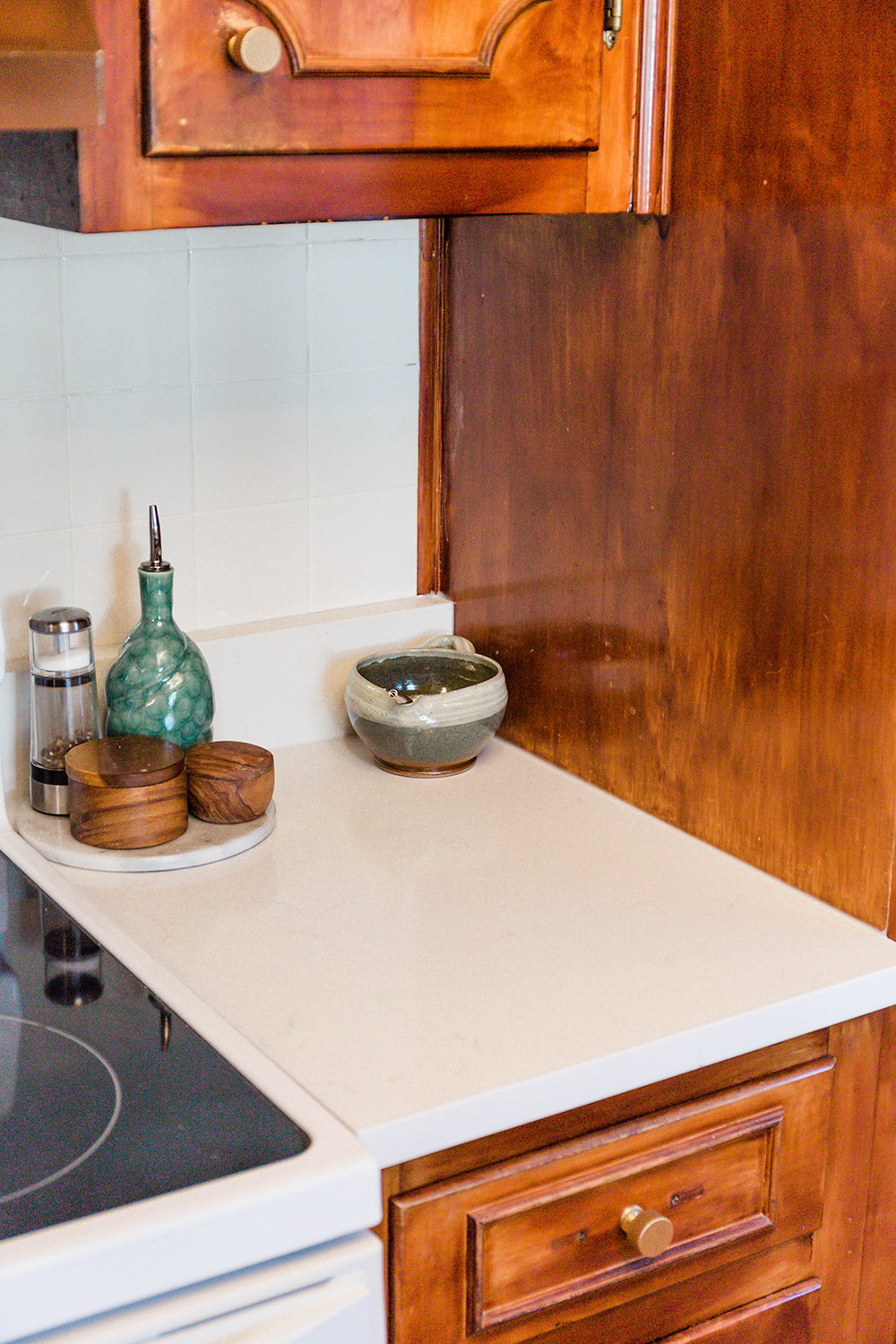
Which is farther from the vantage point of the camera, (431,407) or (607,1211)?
(431,407)

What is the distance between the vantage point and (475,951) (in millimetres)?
1208

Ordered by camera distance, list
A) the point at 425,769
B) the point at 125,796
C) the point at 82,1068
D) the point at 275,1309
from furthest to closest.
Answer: the point at 425,769 < the point at 125,796 < the point at 82,1068 < the point at 275,1309

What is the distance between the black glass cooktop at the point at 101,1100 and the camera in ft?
3.04

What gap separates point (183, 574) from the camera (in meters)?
1.55

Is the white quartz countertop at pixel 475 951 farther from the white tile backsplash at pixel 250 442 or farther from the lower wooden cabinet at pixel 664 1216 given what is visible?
the white tile backsplash at pixel 250 442

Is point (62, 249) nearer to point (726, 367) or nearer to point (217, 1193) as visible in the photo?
point (726, 367)

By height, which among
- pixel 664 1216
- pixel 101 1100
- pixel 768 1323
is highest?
pixel 101 1100

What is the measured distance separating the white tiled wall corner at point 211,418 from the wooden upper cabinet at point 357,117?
0.24 m

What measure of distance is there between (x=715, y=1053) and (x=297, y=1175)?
0.34m

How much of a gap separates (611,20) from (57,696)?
75 centimetres

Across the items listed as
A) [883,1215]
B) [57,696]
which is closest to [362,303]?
[57,696]

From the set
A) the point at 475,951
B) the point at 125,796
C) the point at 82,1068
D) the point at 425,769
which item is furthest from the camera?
the point at 425,769

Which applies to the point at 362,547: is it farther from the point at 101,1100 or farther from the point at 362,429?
the point at 101,1100

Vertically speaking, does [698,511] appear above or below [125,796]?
above
